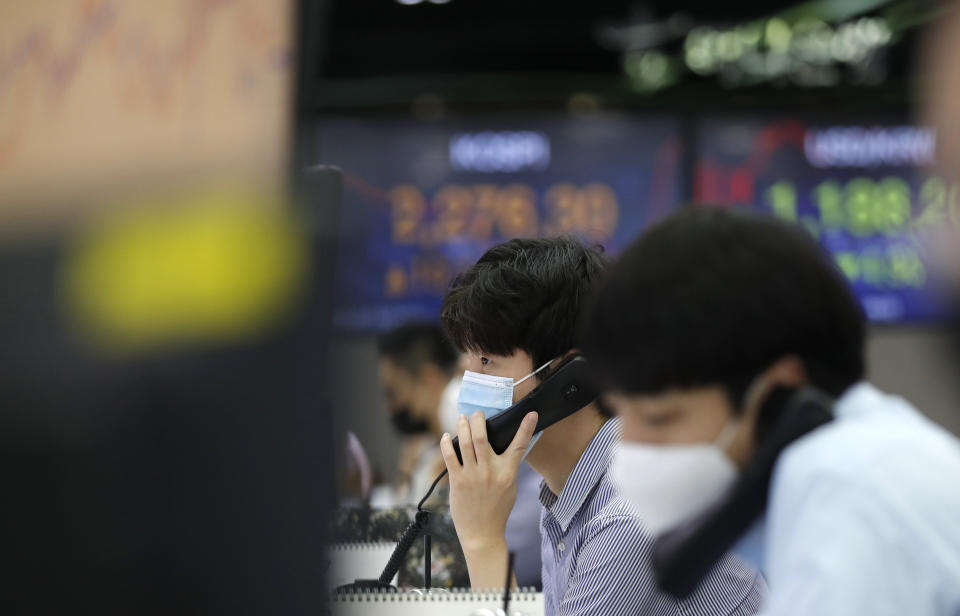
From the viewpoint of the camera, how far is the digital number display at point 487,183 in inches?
190

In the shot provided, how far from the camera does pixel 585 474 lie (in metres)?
1.63

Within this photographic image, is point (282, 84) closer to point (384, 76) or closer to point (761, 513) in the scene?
point (761, 513)

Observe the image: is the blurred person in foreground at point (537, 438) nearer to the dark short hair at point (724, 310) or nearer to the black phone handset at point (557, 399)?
the black phone handset at point (557, 399)

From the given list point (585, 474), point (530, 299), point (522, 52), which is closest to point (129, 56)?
point (530, 299)

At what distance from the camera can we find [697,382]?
96 centimetres

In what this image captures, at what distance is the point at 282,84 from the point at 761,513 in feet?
3.19

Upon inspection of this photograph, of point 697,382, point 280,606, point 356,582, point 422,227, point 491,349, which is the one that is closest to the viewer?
point 280,606

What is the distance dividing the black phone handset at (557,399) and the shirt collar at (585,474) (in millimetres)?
64

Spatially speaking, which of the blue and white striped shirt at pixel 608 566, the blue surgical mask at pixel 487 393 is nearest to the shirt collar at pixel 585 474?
the blue and white striped shirt at pixel 608 566

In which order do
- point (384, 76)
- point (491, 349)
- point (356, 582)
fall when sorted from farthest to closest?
point (384, 76), point (491, 349), point (356, 582)

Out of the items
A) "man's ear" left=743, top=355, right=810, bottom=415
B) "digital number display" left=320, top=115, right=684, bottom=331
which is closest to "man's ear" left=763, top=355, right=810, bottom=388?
"man's ear" left=743, top=355, right=810, bottom=415

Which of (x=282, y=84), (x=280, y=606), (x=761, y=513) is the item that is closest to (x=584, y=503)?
(x=761, y=513)

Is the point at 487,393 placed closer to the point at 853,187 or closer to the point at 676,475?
the point at 676,475

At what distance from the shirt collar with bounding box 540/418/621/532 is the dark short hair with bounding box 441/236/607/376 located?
0.49ft
